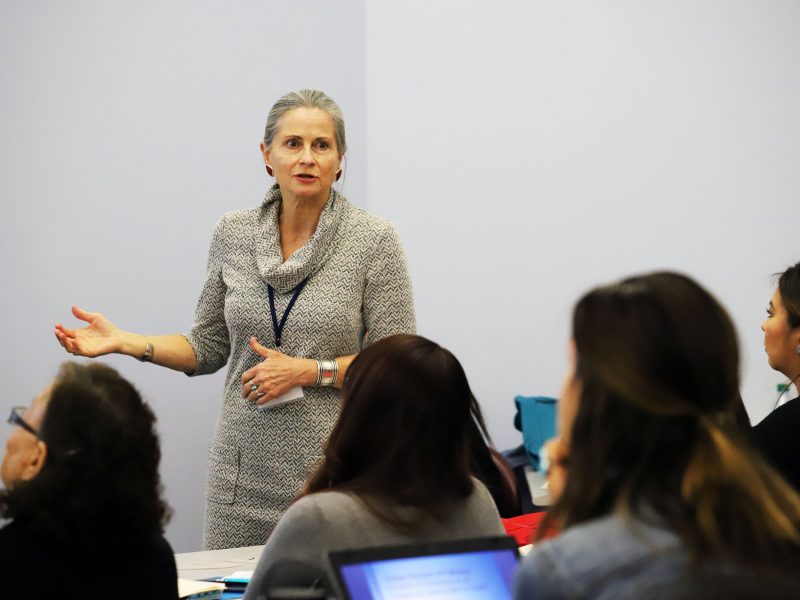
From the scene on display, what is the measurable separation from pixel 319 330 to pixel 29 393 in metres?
1.76

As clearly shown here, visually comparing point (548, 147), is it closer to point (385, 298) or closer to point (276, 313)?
point (385, 298)

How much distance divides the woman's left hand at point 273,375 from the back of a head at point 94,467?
0.95 metres

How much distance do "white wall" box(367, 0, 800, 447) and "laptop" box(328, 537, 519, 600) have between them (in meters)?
3.04

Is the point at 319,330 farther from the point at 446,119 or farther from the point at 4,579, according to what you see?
the point at 446,119

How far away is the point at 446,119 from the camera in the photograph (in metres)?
4.57

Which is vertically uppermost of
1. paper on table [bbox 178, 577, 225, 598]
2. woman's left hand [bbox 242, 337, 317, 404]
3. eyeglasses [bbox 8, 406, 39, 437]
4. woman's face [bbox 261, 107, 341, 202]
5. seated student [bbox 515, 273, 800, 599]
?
woman's face [bbox 261, 107, 341, 202]

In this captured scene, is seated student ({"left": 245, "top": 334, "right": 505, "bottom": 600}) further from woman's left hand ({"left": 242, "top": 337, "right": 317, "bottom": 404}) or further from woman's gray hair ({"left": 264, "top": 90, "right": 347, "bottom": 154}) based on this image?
woman's gray hair ({"left": 264, "top": 90, "right": 347, "bottom": 154})

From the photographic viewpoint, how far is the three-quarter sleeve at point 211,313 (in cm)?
300

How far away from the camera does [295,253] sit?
9.39 feet

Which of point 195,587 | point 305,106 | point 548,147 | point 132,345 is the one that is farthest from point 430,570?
point 548,147

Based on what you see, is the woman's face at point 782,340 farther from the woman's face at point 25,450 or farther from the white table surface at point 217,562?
the woman's face at point 25,450

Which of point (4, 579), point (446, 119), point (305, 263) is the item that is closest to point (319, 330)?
point (305, 263)

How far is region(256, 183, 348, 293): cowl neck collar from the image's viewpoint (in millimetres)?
2828

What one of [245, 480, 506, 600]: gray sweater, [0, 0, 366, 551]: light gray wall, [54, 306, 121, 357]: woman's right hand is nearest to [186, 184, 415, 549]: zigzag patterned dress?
[54, 306, 121, 357]: woman's right hand
